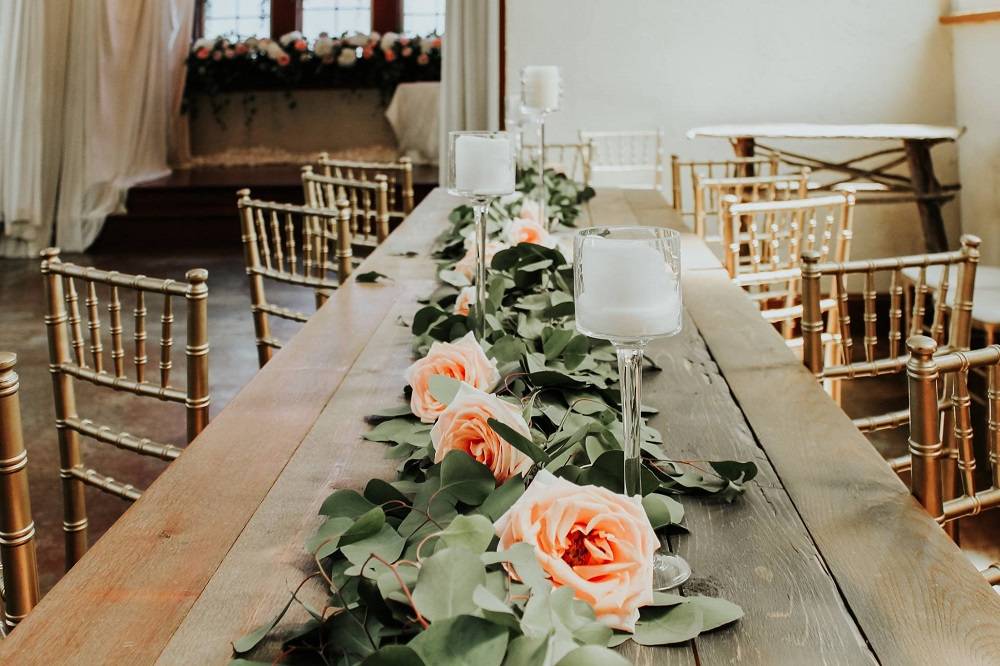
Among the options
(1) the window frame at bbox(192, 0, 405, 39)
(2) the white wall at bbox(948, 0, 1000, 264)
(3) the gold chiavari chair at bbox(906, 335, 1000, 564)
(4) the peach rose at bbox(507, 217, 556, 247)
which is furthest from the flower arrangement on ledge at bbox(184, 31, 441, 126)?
(3) the gold chiavari chair at bbox(906, 335, 1000, 564)

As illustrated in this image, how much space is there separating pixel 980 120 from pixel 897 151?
14.4 inches

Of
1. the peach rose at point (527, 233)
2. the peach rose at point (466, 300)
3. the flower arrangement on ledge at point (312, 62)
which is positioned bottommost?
the peach rose at point (466, 300)

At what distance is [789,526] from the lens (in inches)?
35.3

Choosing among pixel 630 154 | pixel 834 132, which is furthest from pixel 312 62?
pixel 834 132

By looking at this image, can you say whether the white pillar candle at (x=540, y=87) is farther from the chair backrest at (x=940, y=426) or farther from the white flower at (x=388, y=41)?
the white flower at (x=388, y=41)

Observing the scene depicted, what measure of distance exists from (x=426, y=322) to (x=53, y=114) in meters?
5.72

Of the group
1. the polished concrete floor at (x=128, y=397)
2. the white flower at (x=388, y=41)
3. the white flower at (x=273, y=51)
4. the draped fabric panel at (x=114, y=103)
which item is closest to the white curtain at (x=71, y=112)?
the draped fabric panel at (x=114, y=103)

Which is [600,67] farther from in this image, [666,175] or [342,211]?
[342,211]

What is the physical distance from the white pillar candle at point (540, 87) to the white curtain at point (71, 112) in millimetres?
4519

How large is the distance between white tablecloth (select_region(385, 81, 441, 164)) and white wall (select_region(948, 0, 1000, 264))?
150 inches

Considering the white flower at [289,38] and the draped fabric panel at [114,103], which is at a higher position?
the white flower at [289,38]

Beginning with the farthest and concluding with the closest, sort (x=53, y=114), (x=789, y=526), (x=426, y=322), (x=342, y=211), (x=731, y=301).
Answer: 1. (x=53, y=114)
2. (x=342, y=211)
3. (x=731, y=301)
4. (x=426, y=322)
5. (x=789, y=526)

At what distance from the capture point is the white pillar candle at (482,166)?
133cm

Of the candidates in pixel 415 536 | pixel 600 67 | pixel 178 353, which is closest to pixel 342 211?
pixel 415 536
